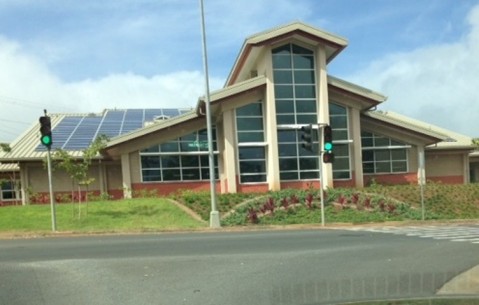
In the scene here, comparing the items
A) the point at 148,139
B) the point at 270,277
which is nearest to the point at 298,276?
the point at 270,277

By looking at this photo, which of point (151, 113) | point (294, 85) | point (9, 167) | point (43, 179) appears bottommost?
point (43, 179)

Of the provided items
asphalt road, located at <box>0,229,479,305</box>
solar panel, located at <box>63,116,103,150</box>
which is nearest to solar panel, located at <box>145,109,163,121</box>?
solar panel, located at <box>63,116,103,150</box>

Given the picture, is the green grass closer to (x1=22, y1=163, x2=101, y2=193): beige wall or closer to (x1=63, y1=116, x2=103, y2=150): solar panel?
(x1=22, y1=163, x2=101, y2=193): beige wall

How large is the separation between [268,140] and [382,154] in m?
9.21

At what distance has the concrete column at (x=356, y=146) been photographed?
34750 mm

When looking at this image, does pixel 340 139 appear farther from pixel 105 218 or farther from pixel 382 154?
pixel 105 218

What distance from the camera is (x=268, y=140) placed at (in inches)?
1312

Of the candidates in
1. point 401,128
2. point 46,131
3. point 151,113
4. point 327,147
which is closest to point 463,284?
point 327,147

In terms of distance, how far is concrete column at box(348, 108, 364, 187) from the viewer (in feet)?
114

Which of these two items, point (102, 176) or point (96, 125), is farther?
point (96, 125)

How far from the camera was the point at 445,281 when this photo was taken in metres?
8.91

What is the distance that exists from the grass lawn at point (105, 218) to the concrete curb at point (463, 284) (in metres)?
13.5

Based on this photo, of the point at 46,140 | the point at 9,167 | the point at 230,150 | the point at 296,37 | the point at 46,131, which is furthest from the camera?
the point at 9,167

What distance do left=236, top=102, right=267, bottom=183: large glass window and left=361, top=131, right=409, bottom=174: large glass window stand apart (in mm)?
7873
